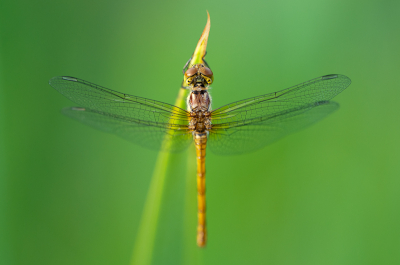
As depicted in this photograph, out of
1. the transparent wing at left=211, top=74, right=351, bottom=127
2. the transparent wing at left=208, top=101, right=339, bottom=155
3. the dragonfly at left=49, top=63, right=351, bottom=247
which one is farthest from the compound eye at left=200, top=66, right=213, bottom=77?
the transparent wing at left=208, top=101, right=339, bottom=155

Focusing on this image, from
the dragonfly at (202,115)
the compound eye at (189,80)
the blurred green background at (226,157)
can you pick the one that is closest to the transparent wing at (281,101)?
the dragonfly at (202,115)

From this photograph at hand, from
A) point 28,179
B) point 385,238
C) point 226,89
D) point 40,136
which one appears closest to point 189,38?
point 226,89

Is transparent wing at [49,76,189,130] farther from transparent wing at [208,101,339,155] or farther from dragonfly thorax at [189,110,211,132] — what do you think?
transparent wing at [208,101,339,155]

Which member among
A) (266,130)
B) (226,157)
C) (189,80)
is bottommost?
(226,157)

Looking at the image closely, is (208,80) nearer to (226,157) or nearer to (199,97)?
(199,97)

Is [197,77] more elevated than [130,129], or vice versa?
[197,77]

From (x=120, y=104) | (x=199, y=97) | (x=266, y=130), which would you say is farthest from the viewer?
(x=199, y=97)

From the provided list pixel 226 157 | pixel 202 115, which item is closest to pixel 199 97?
pixel 202 115
